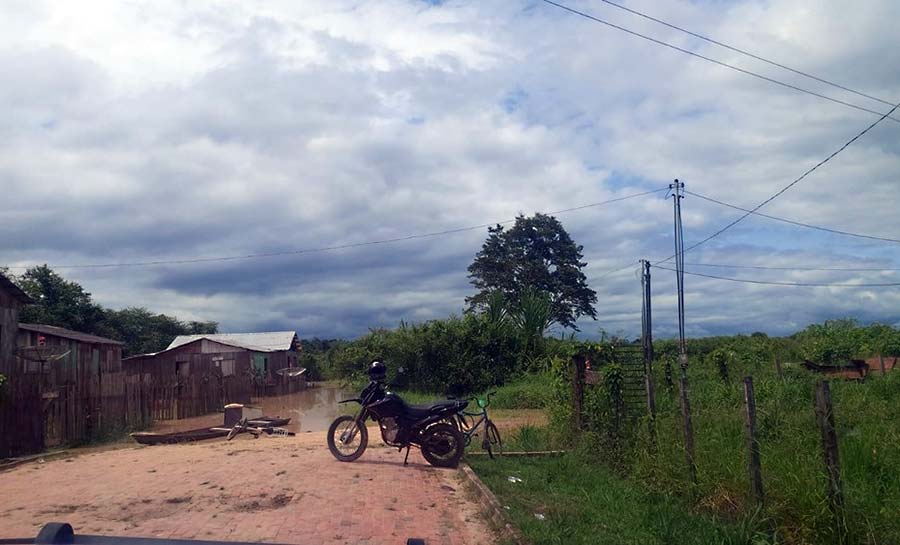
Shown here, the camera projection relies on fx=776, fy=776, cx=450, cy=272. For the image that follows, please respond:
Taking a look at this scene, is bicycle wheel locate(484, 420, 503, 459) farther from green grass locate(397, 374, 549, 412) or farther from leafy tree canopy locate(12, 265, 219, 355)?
leafy tree canopy locate(12, 265, 219, 355)

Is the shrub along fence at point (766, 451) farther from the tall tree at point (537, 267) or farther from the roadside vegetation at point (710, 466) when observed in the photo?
the tall tree at point (537, 267)

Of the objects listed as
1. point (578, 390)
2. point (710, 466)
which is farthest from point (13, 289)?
point (710, 466)

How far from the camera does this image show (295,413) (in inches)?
1086

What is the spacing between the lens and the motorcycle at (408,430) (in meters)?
11.6

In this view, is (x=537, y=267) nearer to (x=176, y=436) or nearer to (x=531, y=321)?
(x=531, y=321)

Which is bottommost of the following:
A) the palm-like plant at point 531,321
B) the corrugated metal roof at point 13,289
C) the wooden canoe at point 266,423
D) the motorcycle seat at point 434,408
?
the wooden canoe at point 266,423

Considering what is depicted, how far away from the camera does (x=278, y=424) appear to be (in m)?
19.1

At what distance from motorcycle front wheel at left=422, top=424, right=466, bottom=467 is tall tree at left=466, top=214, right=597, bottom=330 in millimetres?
30777

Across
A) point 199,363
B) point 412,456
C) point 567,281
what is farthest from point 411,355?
point 412,456

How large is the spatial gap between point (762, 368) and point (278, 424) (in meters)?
11.7

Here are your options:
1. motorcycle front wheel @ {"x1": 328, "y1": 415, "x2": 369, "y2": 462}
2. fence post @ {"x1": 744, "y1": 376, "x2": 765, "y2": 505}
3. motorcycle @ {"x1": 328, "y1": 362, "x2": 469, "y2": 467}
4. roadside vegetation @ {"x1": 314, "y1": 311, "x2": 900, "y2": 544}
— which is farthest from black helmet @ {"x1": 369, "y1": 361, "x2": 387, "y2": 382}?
fence post @ {"x1": 744, "y1": 376, "x2": 765, "y2": 505}

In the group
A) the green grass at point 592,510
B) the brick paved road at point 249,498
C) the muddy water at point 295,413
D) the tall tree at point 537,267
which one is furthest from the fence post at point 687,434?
the tall tree at point 537,267

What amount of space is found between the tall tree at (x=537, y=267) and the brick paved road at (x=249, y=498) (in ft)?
101

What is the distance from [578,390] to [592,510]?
392cm
